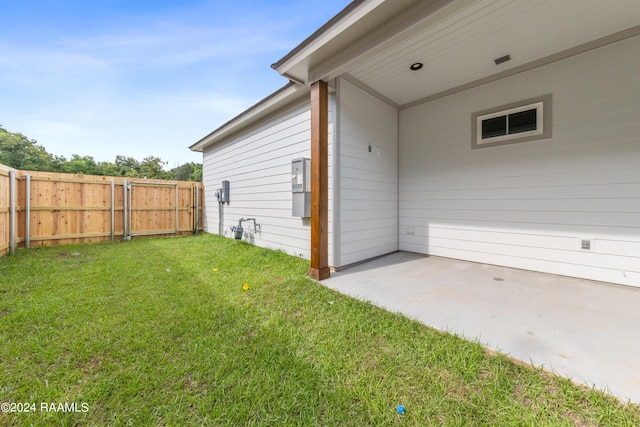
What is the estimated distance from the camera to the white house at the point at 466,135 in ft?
8.69

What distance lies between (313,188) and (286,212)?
1.49m

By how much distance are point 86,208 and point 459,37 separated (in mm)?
8225

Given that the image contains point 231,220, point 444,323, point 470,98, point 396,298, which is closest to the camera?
point 444,323

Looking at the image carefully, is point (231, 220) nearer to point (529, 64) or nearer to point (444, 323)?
point (444, 323)

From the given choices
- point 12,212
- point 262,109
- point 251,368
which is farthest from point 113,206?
point 251,368

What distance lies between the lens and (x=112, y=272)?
134 inches

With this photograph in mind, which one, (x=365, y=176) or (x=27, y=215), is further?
(x=27, y=215)

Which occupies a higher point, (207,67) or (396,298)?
(207,67)

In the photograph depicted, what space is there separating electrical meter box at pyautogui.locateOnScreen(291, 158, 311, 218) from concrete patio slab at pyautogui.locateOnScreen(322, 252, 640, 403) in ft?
3.78

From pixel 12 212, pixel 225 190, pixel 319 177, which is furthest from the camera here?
pixel 225 190

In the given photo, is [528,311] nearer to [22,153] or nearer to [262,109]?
[262,109]

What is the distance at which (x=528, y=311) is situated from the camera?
222 cm

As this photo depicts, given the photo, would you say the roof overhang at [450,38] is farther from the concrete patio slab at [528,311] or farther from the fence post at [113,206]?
the fence post at [113,206]

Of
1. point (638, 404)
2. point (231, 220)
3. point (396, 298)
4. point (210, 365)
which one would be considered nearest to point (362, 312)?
point (396, 298)
